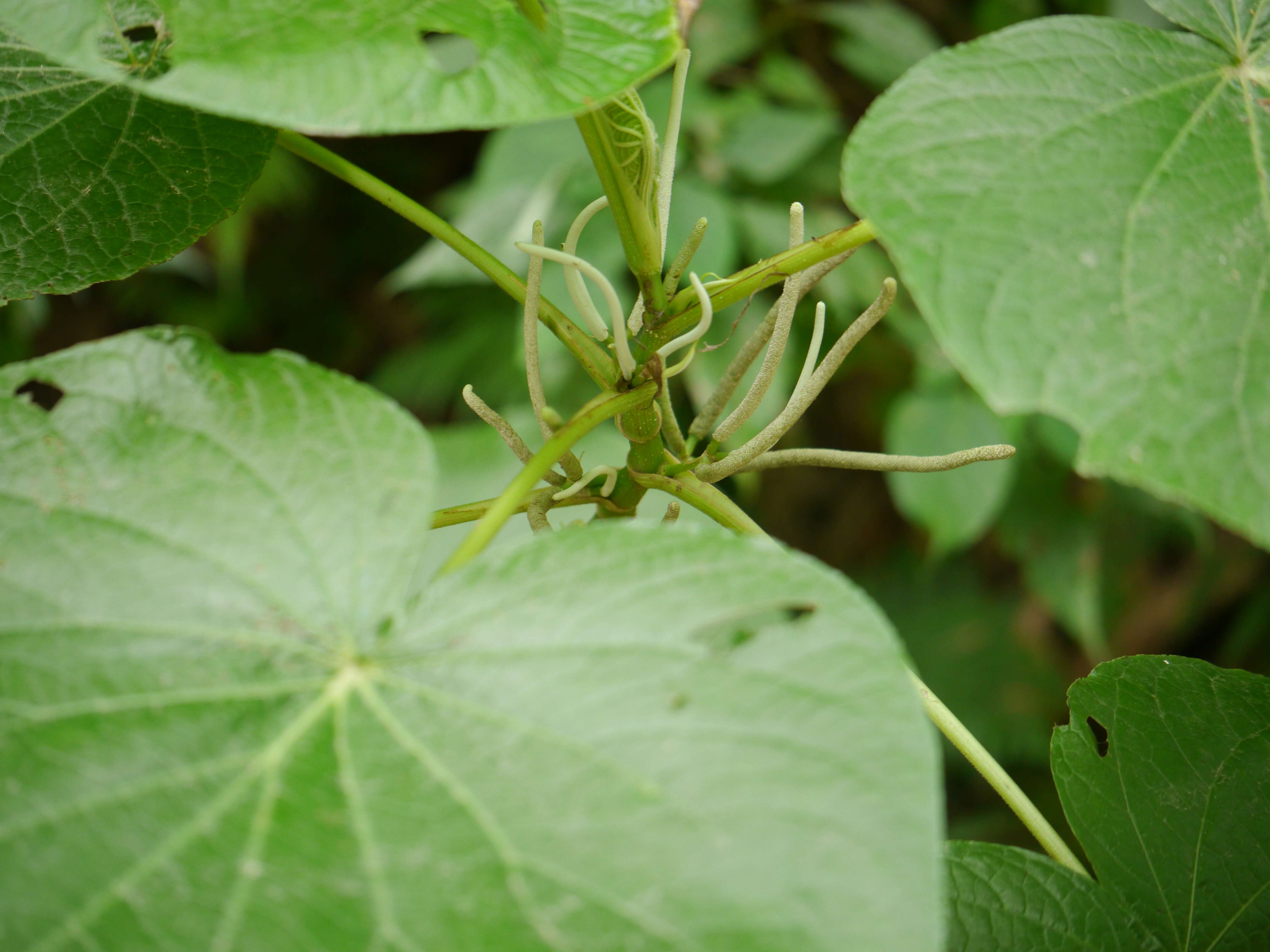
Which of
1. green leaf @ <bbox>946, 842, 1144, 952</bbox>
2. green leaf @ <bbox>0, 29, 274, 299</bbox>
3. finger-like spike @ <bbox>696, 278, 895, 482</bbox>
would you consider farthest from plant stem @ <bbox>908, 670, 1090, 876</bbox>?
green leaf @ <bbox>0, 29, 274, 299</bbox>

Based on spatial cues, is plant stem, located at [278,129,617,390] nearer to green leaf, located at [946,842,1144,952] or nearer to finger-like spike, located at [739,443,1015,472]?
finger-like spike, located at [739,443,1015,472]

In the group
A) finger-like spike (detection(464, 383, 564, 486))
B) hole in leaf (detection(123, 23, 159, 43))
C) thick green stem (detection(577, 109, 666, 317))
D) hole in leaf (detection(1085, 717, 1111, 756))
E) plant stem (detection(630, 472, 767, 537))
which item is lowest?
hole in leaf (detection(1085, 717, 1111, 756))

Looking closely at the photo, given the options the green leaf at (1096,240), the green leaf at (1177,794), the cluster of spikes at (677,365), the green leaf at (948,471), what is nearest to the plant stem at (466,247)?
the cluster of spikes at (677,365)

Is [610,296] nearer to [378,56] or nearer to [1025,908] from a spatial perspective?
[378,56]

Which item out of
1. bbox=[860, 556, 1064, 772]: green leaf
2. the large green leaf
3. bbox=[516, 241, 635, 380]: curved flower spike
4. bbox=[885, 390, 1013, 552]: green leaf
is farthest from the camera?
bbox=[860, 556, 1064, 772]: green leaf

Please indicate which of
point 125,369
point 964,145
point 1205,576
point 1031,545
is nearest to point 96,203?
point 125,369

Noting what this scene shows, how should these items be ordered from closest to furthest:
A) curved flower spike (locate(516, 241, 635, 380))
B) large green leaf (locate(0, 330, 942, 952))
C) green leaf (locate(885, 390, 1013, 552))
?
large green leaf (locate(0, 330, 942, 952)) < curved flower spike (locate(516, 241, 635, 380)) < green leaf (locate(885, 390, 1013, 552))
